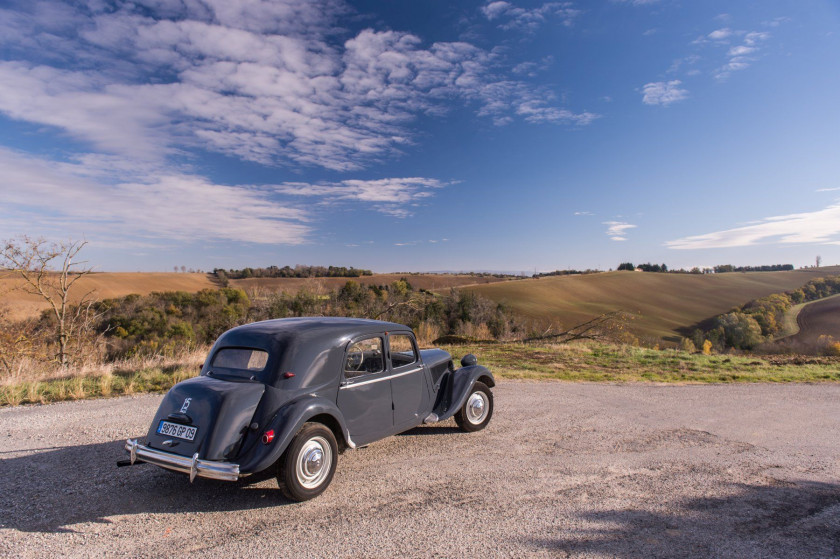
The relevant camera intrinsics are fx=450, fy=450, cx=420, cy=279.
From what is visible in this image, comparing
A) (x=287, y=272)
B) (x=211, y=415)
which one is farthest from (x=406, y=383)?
(x=287, y=272)

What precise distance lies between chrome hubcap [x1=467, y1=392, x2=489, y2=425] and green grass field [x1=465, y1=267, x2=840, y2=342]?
43078 millimetres

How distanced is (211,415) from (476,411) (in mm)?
3645

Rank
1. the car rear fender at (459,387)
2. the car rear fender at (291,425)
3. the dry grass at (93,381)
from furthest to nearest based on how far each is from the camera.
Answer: the dry grass at (93,381), the car rear fender at (459,387), the car rear fender at (291,425)

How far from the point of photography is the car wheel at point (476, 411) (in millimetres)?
6098

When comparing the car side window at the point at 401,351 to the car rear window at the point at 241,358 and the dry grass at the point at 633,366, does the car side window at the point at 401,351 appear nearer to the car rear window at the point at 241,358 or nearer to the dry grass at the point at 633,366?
the car rear window at the point at 241,358

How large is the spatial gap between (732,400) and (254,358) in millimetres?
9122

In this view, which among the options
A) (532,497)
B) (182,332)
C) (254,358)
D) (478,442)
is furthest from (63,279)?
(182,332)

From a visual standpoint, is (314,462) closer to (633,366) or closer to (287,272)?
(633,366)

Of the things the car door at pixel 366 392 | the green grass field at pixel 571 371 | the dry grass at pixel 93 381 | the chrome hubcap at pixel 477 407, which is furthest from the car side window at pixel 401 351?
the dry grass at pixel 93 381

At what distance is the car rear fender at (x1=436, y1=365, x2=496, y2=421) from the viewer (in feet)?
18.9

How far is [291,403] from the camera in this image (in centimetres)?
407

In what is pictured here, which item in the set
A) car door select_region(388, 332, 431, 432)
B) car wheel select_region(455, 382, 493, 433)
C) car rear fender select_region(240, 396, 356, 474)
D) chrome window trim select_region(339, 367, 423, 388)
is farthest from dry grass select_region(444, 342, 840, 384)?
car rear fender select_region(240, 396, 356, 474)

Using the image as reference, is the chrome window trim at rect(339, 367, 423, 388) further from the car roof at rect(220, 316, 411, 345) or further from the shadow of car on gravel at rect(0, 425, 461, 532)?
the shadow of car on gravel at rect(0, 425, 461, 532)

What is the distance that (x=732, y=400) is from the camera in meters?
8.88
